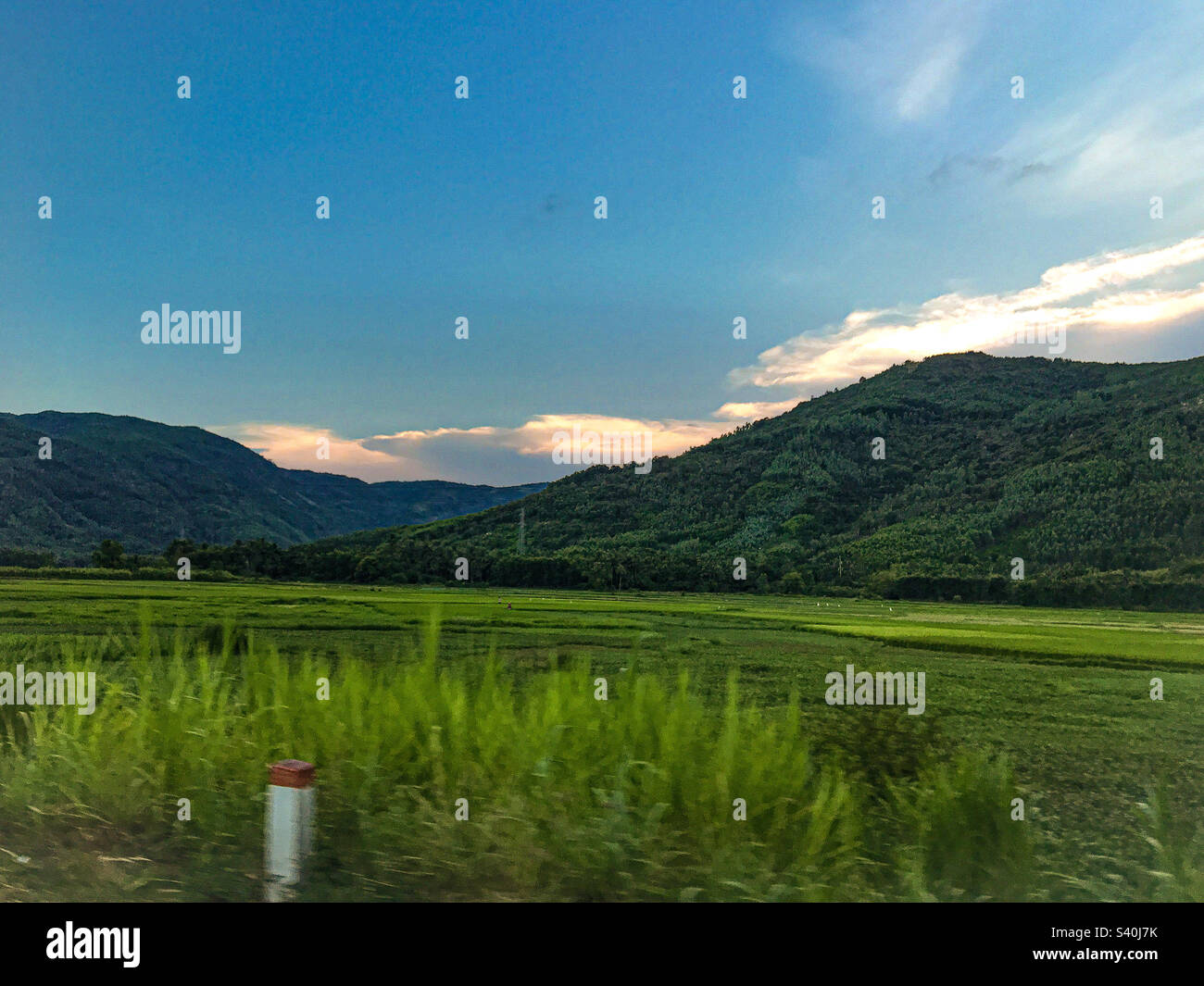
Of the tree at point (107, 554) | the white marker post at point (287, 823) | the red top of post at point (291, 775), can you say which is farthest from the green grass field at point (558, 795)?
the tree at point (107, 554)

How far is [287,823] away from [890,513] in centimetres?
6193

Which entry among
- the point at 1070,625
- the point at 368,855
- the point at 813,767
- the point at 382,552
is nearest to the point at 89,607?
the point at 368,855

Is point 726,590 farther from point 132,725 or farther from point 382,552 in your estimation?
point 132,725

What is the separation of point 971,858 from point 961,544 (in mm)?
57318

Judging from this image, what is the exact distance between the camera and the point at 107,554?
23844 mm

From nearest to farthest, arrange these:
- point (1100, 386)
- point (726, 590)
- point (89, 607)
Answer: point (89, 607) → point (726, 590) → point (1100, 386)

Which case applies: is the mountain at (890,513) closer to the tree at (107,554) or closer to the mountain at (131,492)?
the mountain at (131,492)

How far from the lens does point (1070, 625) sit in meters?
28.7

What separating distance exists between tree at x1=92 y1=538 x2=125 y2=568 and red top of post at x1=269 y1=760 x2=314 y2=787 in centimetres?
2430

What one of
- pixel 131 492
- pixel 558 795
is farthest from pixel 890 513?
pixel 558 795

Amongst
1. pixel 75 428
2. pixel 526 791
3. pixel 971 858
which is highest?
pixel 75 428

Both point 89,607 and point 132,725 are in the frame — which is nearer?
point 132,725

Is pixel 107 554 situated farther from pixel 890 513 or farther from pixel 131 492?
pixel 890 513

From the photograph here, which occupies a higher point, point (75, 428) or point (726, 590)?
point (75, 428)
